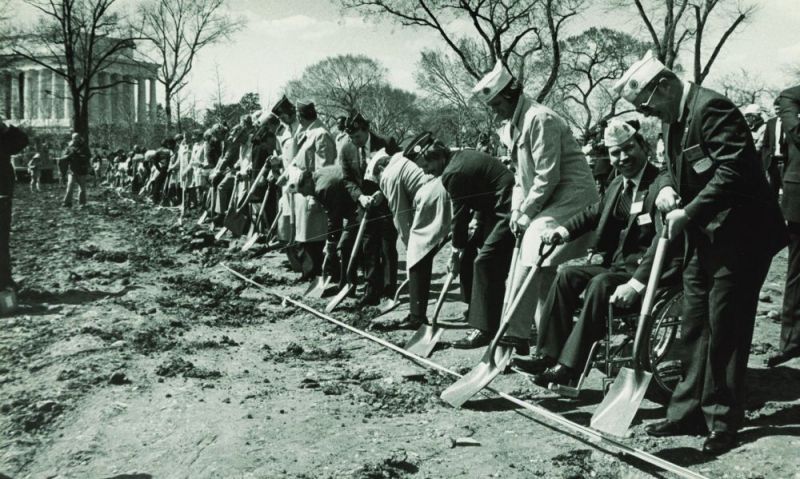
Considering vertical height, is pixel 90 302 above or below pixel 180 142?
below

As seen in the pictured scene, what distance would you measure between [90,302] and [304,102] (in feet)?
11.1

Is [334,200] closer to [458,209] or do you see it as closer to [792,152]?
[458,209]

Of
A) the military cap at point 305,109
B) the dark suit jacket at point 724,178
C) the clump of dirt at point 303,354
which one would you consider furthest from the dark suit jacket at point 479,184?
the military cap at point 305,109

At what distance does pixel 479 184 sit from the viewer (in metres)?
6.18

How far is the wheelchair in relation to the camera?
14.6 ft

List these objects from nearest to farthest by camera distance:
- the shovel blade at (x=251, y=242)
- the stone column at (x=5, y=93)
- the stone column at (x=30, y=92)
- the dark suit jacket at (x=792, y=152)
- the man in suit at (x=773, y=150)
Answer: the dark suit jacket at (x=792, y=152), the man in suit at (x=773, y=150), the shovel blade at (x=251, y=242), the stone column at (x=5, y=93), the stone column at (x=30, y=92)

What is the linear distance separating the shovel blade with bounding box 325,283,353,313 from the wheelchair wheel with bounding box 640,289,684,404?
3.73m

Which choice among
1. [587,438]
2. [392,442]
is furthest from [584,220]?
[392,442]

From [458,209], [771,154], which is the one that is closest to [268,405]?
[458,209]

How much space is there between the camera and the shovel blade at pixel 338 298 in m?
7.65

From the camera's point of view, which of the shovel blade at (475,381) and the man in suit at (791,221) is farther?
the man in suit at (791,221)

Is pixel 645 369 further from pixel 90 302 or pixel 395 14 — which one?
pixel 395 14

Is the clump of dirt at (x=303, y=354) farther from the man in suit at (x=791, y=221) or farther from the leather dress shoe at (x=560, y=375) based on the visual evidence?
the man in suit at (x=791, y=221)

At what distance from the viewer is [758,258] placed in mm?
3877
